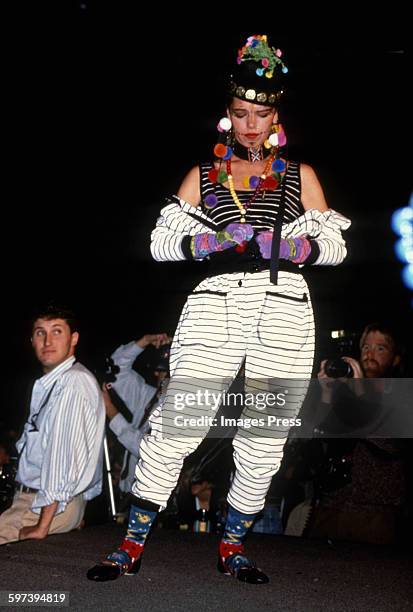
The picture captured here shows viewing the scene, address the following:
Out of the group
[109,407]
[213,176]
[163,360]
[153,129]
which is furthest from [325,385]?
[153,129]

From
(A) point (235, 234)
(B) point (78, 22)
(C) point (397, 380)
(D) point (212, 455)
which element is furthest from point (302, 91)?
(A) point (235, 234)

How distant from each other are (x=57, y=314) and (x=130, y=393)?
1.61 m

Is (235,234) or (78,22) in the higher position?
(78,22)

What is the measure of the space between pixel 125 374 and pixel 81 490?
72.1 inches

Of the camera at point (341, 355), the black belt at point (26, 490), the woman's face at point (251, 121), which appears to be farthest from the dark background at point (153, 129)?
the black belt at point (26, 490)

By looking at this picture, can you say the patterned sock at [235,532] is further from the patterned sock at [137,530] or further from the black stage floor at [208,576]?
the patterned sock at [137,530]

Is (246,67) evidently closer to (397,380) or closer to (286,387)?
(286,387)

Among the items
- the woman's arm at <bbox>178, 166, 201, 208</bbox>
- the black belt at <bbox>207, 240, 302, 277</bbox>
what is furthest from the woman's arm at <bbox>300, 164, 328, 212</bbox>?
the woman's arm at <bbox>178, 166, 201, 208</bbox>

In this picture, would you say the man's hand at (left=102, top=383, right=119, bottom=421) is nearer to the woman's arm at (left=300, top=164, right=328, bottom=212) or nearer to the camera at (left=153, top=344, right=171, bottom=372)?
the camera at (left=153, top=344, right=171, bottom=372)

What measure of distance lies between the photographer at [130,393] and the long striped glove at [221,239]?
96.4 inches

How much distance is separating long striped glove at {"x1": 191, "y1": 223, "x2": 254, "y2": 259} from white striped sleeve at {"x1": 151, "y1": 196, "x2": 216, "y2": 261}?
4 centimetres

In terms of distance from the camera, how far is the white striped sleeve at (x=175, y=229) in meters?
2.34

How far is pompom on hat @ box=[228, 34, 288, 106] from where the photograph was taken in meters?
2.36

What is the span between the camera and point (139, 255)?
5.84 meters
